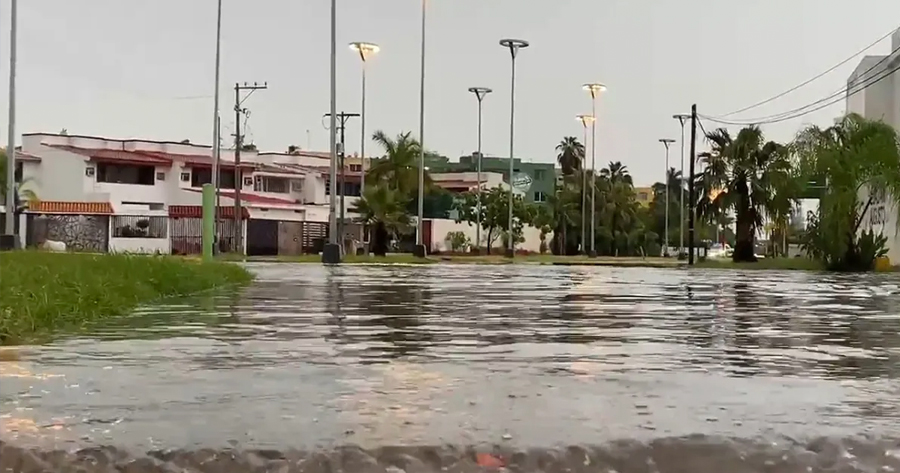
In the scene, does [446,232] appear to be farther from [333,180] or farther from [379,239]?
[333,180]

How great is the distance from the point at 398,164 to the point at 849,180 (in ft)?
83.7

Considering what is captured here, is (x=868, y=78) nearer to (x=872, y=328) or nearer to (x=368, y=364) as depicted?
(x=872, y=328)

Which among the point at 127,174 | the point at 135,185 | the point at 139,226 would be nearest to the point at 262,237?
the point at 139,226

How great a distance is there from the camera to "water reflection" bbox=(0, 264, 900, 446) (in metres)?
4.75

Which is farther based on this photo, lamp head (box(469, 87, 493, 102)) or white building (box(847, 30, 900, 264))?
lamp head (box(469, 87, 493, 102))

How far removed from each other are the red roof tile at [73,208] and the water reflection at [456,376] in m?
46.1

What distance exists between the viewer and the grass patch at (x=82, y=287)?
9.08 m

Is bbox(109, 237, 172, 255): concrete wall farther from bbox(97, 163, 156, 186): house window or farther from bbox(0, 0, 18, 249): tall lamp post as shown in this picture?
bbox(0, 0, 18, 249): tall lamp post

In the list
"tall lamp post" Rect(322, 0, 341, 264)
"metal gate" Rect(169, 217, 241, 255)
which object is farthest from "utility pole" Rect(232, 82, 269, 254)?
"tall lamp post" Rect(322, 0, 341, 264)

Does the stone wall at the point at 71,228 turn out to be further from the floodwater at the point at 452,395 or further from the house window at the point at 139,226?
the floodwater at the point at 452,395

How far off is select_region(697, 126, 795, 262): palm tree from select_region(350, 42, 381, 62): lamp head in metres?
15.5

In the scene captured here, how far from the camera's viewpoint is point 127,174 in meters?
59.3

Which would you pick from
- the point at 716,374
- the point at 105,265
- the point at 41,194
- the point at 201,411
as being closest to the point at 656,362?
the point at 716,374

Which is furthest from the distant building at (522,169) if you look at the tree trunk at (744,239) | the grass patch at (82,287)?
the grass patch at (82,287)
